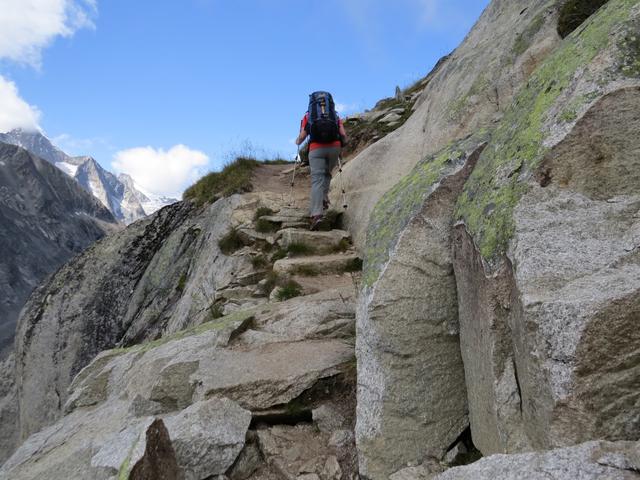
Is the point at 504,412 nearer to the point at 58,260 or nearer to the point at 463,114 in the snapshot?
the point at 463,114

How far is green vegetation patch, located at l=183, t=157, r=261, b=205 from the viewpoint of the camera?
17.5 metres

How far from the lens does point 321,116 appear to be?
496 inches

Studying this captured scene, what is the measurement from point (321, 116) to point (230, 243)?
4.30m

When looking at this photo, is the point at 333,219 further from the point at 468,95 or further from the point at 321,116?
the point at 468,95

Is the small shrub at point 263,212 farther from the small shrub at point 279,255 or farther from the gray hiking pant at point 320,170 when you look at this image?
the small shrub at point 279,255

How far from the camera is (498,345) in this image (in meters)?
3.91

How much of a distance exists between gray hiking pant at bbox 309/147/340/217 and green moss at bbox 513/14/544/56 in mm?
4888

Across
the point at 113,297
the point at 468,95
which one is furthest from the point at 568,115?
the point at 113,297

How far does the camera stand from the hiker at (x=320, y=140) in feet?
41.4

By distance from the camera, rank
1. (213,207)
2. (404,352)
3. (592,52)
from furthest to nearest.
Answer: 1. (213,207)
2. (404,352)
3. (592,52)

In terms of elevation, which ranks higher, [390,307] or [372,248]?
[372,248]

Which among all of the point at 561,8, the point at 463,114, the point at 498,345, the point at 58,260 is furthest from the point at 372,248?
the point at 58,260

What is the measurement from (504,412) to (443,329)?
122cm

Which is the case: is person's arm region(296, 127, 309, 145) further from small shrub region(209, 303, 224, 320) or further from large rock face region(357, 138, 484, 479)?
large rock face region(357, 138, 484, 479)
